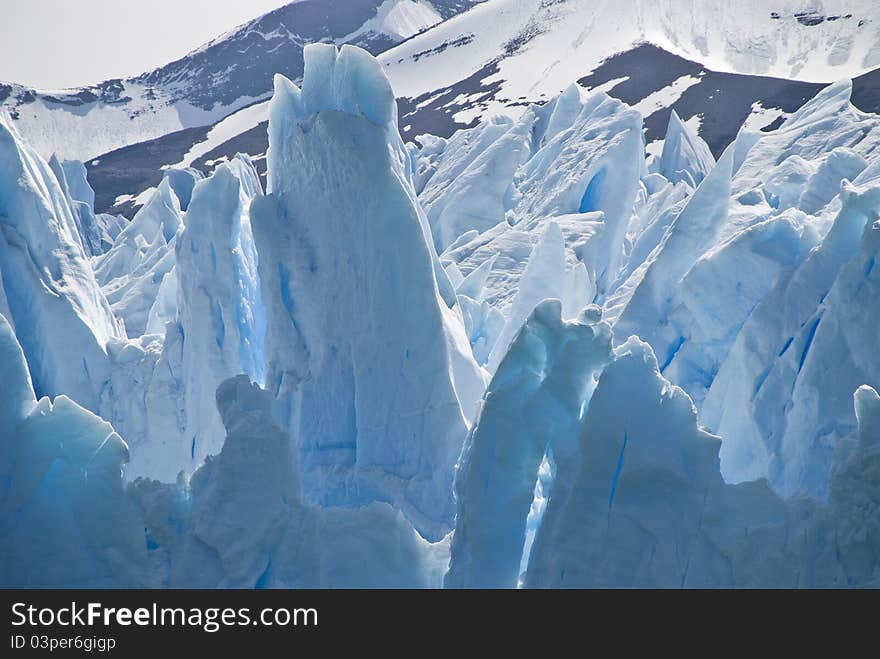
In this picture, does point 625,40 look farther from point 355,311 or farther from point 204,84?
point 355,311

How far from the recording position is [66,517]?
504cm

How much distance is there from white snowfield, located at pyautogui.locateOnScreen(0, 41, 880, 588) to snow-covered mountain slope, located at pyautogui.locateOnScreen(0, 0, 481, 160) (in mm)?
45459

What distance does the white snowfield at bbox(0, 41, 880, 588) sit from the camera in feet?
15.4

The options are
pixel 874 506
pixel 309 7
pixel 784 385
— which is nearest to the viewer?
pixel 874 506

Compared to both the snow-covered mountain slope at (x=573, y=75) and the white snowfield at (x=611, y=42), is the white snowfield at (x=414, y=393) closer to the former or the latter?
the snow-covered mountain slope at (x=573, y=75)

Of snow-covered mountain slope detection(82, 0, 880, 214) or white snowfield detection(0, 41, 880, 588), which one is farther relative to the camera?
snow-covered mountain slope detection(82, 0, 880, 214)

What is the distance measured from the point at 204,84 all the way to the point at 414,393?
66.1 metres

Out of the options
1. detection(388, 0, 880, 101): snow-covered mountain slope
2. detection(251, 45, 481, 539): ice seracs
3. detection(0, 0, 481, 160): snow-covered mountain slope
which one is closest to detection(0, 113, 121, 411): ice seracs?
detection(251, 45, 481, 539): ice seracs

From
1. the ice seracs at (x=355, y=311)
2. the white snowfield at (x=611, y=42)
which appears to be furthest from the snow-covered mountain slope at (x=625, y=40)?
the ice seracs at (x=355, y=311)

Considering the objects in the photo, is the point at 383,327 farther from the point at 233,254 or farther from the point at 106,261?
the point at 106,261

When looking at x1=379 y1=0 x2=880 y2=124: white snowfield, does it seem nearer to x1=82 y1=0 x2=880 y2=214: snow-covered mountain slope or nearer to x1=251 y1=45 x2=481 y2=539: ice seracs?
x1=82 y1=0 x2=880 y2=214: snow-covered mountain slope

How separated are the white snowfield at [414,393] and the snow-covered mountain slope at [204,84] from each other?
4546 centimetres
